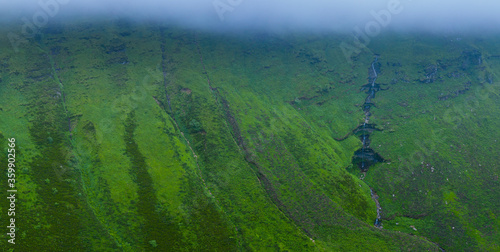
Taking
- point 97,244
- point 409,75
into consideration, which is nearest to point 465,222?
point 409,75

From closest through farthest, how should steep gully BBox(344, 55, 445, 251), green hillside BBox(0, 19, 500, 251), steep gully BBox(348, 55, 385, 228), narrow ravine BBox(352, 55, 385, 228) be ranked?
green hillside BBox(0, 19, 500, 251)
steep gully BBox(344, 55, 445, 251)
narrow ravine BBox(352, 55, 385, 228)
steep gully BBox(348, 55, 385, 228)

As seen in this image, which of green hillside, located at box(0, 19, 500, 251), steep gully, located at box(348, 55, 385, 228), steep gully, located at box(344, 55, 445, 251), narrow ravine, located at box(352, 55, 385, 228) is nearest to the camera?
green hillside, located at box(0, 19, 500, 251)

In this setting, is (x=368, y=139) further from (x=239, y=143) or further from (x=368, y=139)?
(x=239, y=143)

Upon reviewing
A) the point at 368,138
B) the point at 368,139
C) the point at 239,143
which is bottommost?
the point at 239,143

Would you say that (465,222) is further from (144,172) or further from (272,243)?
(144,172)

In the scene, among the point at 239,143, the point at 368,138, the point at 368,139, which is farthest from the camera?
the point at 368,138

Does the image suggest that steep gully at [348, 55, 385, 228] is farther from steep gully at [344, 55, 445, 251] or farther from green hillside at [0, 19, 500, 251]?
green hillside at [0, 19, 500, 251]

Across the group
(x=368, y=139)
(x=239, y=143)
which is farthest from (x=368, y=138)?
(x=239, y=143)

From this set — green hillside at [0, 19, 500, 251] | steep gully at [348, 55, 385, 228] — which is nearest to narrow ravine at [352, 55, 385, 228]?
steep gully at [348, 55, 385, 228]

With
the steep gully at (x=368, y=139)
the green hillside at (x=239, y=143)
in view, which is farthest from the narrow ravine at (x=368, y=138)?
the green hillside at (x=239, y=143)
